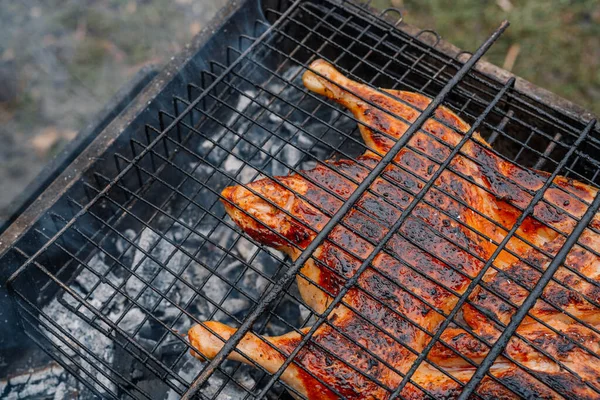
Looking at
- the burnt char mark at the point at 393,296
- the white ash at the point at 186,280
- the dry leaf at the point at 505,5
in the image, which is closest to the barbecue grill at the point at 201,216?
the white ash at the point at 186,280

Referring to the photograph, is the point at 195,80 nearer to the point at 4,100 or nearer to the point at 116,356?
the point at 116,356

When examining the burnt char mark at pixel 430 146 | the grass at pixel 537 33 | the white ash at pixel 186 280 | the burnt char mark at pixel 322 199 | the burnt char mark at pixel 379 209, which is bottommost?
the white ash at pixel 186 280

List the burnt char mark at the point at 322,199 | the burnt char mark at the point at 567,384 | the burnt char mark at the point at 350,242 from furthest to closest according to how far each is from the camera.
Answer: the burnt char mark at the point at 322,199 → the burnt char mark at the point at 350,242 → the burnt char mark at the point at 567,384

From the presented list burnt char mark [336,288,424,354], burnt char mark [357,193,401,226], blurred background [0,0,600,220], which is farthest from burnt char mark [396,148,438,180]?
blurred background [0,0,600,220]

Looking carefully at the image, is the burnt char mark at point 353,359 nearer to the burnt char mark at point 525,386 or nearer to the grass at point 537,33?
the burnt char mark at point 525,386

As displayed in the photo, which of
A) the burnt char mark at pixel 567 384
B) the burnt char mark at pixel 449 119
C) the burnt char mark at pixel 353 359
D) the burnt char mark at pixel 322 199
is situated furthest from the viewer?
the burnt char mark at pixel 449 119

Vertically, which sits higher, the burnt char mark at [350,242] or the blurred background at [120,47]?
the blurred background at [120,47]

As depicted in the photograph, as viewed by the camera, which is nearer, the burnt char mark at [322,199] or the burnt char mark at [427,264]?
the burnt char mark at [427,264]

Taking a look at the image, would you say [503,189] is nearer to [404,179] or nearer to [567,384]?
[404,179]

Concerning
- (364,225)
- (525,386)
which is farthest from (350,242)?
(525,386)
